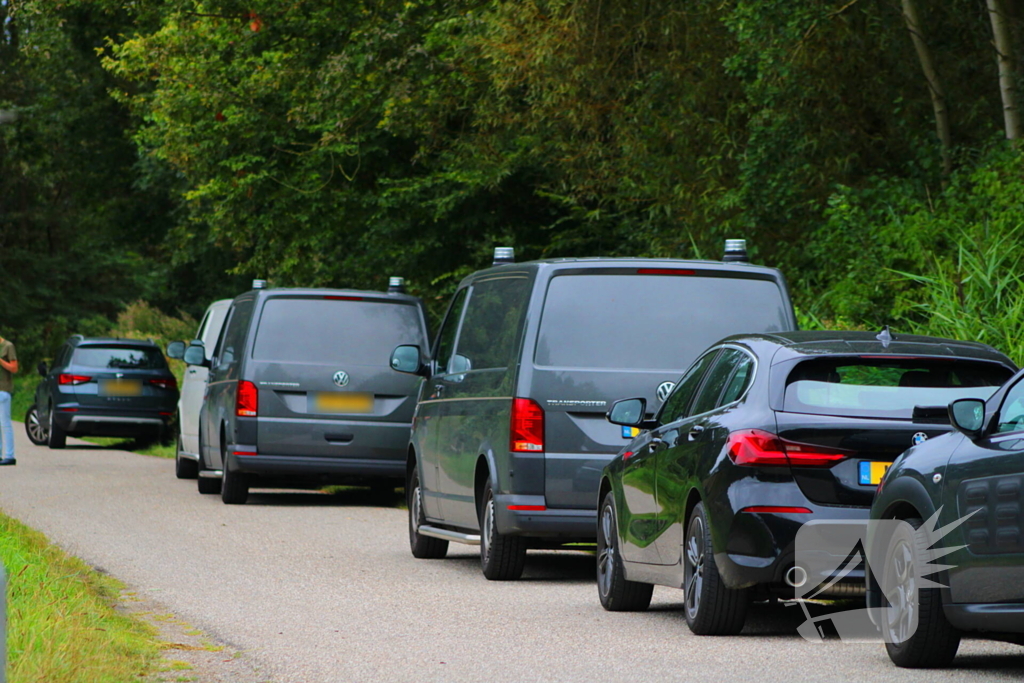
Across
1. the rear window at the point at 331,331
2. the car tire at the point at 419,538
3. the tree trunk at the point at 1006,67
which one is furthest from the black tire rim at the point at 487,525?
the tree trunk at the point at 1006,67

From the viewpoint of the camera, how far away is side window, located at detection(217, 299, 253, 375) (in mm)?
16969

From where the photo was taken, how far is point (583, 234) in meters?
27.2

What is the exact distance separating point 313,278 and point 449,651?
20.9 metres

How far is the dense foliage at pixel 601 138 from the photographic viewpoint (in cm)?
1756

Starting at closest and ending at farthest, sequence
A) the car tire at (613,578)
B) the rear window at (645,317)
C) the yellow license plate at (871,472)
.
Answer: the yellow license plate at (871,472) < the car tire at (613,578) < the rear window at (645,317)

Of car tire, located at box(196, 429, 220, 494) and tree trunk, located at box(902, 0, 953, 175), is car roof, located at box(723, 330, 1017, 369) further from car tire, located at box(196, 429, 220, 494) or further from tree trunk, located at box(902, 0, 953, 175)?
tree trunk, located at box(902, 0, 953, 175)

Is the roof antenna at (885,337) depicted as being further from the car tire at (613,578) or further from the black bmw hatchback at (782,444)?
the car tire at (613,578)

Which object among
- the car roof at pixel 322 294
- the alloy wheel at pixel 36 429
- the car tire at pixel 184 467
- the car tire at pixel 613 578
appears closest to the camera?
the car tire at pixel 613 578

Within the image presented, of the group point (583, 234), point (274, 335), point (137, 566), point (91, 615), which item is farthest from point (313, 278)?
Answer: point (91, 615)

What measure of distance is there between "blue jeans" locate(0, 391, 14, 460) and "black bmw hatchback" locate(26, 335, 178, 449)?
4.51 m

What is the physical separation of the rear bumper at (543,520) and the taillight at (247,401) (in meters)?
6.23

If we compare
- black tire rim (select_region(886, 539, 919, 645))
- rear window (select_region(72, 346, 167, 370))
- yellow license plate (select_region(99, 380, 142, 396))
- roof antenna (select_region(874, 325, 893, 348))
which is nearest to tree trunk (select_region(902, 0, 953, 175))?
roof antenna (select_region(874, 325, 893, 348))

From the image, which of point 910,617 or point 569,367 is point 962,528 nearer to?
point 910,617

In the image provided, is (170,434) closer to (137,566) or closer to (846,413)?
(137,566)
